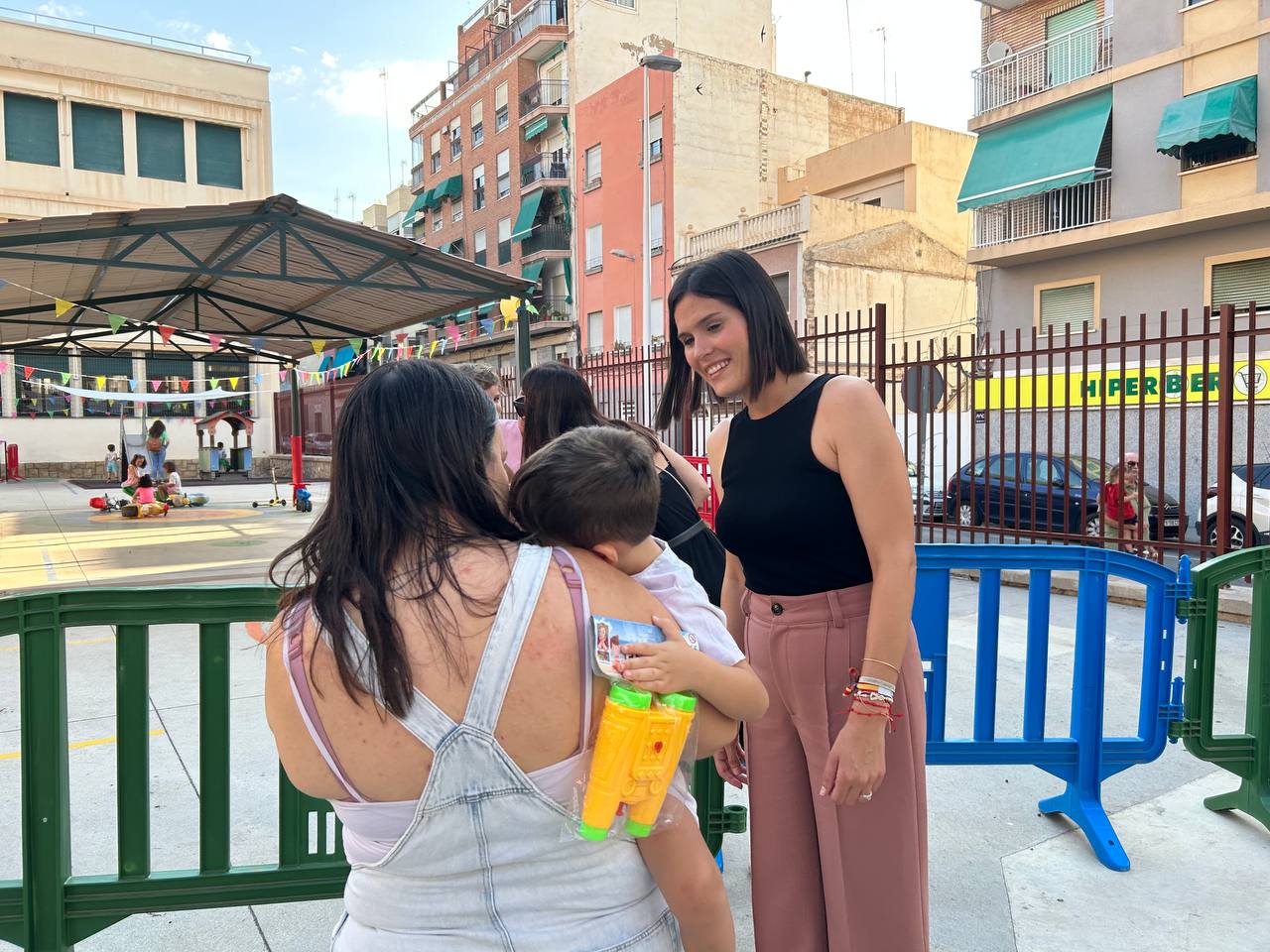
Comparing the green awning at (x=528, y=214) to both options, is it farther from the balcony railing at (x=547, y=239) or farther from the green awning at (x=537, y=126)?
the green awning at (x=537, y=126)

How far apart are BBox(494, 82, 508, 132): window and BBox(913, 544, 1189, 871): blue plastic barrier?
36849 mm

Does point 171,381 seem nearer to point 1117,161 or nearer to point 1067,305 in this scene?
point 1067,305

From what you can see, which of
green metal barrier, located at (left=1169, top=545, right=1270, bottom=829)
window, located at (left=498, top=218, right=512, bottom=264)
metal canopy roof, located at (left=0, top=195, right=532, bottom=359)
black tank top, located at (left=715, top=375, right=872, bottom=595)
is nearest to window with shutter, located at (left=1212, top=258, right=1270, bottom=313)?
metal canopy roof, located at (left=0, top=195, right=532, bottom=359)

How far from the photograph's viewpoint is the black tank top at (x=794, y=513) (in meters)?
1.78

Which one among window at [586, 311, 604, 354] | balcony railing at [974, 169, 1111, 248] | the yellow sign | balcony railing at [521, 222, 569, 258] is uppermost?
balcony railing at [521, 222, 569, 258]

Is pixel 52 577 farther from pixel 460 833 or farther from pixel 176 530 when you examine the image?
pixel 460 833

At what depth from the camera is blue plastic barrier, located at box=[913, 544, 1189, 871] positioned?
3.04 meters

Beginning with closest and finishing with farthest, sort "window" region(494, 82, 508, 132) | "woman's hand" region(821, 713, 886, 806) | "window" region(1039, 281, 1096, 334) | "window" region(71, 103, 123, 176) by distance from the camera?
"woman's hand" region(821, 713, 886, 806) < "window" region(1039, 281, 1096, 334) < "window" region(71, 103, 123, 176) < "window" region(494, 82, 508, 132)

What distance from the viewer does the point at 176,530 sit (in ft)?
42.7

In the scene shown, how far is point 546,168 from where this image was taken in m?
33.9

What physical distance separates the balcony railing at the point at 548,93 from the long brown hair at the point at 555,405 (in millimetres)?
33773

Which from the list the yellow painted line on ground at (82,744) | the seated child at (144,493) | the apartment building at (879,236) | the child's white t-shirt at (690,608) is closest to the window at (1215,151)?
the apartment building at (879,236)

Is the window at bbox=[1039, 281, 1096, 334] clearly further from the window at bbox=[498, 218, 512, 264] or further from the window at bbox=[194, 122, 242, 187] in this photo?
the window at bbox=[194, 122, 242, 187]

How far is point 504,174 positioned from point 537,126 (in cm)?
291
